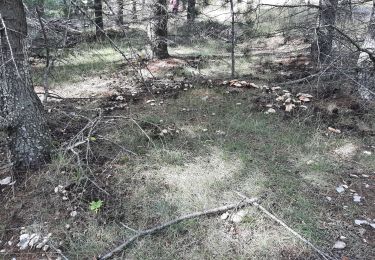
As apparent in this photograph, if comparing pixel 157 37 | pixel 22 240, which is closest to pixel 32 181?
pixel 22 240

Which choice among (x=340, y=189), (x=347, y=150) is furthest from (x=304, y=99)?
(x=340, y=189)

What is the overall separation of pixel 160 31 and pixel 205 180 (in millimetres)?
5890

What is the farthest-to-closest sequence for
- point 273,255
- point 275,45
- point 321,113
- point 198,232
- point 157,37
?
point 275,45 < point 157,37 < point 321,113 < point 198,232 < point 273,255

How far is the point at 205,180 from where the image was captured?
3.75 meters

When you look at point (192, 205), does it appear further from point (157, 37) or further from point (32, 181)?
point (157, 37)

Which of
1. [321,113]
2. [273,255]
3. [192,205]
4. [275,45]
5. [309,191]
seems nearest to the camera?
[273,255]

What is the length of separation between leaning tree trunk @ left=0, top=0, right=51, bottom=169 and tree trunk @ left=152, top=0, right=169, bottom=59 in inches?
181

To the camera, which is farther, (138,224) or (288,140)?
(288,140)

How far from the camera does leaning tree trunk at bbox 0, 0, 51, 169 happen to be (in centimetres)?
340

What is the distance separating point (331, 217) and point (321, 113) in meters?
2.53

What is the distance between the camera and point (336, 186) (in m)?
3.72

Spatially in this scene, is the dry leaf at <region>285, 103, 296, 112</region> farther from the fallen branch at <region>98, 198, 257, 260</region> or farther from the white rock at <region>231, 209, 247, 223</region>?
the white rock at <region>231, 209, 247, 223</region>

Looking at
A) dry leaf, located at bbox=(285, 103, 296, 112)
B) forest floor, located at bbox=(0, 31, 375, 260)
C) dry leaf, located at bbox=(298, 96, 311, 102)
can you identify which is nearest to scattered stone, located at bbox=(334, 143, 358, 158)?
forest floor, located at bbox=(0, 31, 375, 260)

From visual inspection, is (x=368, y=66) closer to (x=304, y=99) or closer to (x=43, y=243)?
(x=304, y=99)
